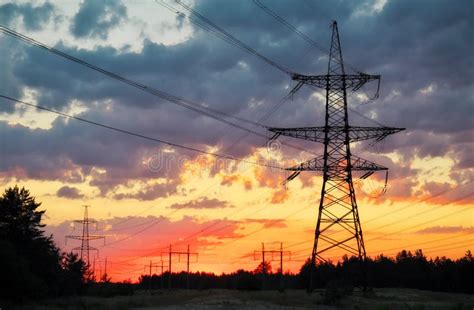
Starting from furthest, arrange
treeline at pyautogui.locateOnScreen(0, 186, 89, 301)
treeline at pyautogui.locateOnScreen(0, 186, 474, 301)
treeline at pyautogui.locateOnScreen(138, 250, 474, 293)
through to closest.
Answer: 1. treeline at pyautogui.locateOnScreen(138, 250, 474, 293)
2. treeline at pyautogui.locateOnScreen(0, 186, 89, 301)
3. treeline at pyautogui.locateOnScreen(0, 186, 474, 301)

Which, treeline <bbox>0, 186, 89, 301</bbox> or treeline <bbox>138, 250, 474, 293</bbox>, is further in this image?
treeline <bbox>138, 250, 474, 293</bbox>

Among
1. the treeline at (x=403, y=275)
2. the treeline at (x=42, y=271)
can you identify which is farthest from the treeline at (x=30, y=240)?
the treeline at (x=403, y=275)

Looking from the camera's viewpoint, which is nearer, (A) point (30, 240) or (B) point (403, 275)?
(A) point (30, 240)

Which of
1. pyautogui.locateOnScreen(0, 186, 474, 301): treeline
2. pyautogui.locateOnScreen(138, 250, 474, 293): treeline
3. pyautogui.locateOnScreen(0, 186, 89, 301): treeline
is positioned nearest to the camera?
pyautogui.locateOnScreen(0, 186, 474, 301): treeline

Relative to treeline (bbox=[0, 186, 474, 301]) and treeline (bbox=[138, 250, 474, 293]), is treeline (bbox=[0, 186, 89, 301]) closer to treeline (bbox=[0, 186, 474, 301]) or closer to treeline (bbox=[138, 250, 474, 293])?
treeline (bbox=[0, 186, 474, 301])

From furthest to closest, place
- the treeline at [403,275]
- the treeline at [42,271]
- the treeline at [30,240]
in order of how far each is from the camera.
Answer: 1. the treeline at [403,275]
2. the treeline at [30,240]
3. the treeline at [42,271]

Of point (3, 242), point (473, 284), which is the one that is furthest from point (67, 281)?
point (473, 284)

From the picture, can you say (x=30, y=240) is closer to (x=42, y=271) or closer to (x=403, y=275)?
(x=42, y=271)

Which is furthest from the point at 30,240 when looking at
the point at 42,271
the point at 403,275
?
the point at 403,275

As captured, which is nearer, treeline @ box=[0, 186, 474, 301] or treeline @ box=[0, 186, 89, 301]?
treeline @ box=[0, 186, 474, 301]

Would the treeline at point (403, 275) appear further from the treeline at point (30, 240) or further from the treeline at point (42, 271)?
the treeline at point (30, 240)

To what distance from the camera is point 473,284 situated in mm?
111938

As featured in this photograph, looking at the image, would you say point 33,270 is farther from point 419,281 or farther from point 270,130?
point 419,281

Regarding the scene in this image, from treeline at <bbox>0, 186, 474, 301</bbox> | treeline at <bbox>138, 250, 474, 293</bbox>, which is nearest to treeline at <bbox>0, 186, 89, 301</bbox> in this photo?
treeline at <bbox>0, 186, 474, 301</bbox>
